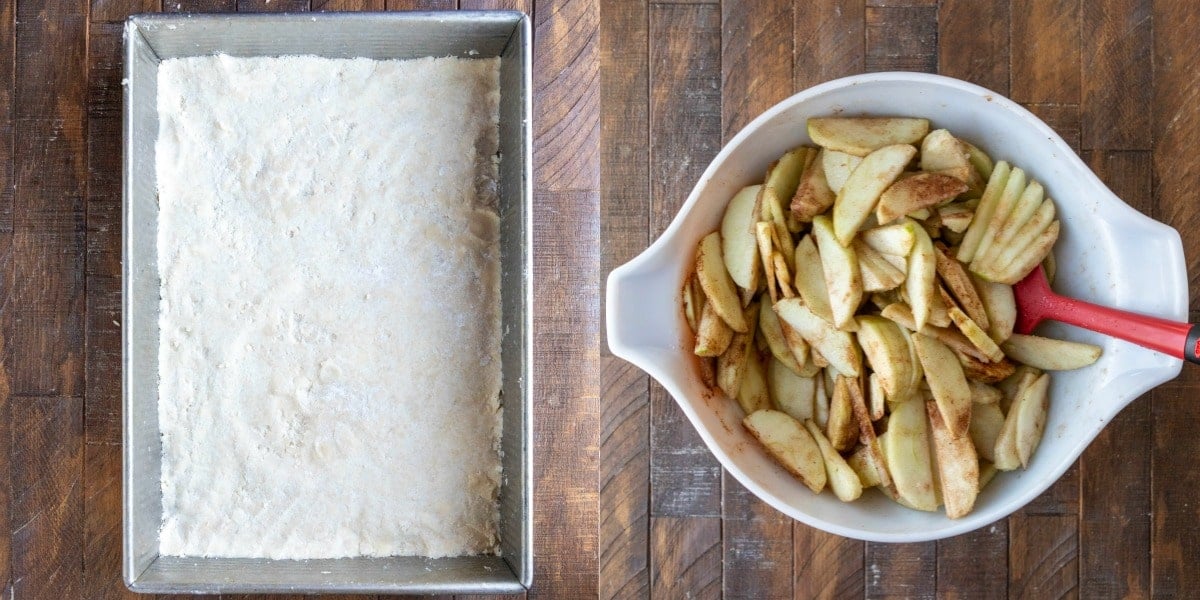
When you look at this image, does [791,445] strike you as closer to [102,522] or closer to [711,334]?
[711,334]

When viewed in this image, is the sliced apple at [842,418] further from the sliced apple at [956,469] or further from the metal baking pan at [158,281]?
the metal baking pan at [158,281]

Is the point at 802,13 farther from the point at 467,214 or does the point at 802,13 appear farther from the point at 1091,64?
the point at 467,214

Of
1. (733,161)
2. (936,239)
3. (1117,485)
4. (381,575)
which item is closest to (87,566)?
(381,575)

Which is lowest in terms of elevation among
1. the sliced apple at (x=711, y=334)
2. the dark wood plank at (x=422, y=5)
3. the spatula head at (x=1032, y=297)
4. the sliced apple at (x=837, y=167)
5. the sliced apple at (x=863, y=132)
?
the sliced apple at (x=711, y=334)

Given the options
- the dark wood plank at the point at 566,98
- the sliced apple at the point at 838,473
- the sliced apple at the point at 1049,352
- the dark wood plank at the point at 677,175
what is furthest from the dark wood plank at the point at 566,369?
the sliced apple at the point at 1049,352

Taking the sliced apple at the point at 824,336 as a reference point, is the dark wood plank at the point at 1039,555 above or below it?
below

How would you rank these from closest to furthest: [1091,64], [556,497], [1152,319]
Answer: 1. [1152,319]
2. [1091,64]
3. [556,497]

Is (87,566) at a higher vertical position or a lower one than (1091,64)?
lower
